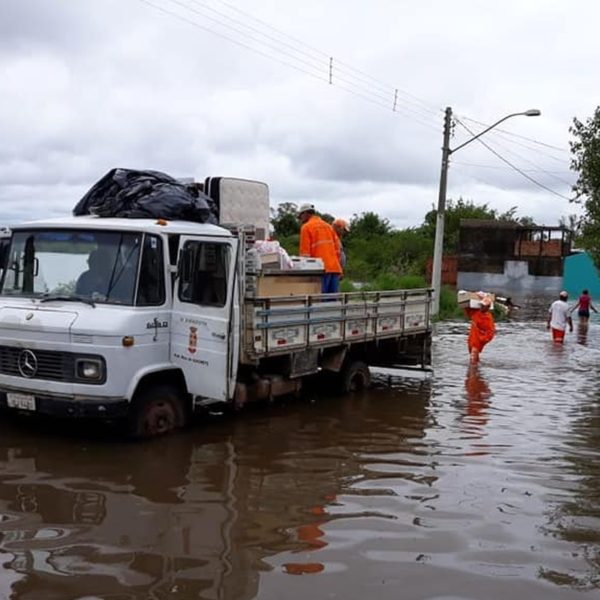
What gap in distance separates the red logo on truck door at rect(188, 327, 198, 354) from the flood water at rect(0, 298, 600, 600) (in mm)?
908

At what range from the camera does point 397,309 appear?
38.5 ft

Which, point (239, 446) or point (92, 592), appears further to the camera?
point (239, 446)

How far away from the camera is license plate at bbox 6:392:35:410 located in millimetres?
7227

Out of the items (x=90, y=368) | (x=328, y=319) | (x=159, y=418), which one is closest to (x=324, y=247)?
(x=328, y=319)

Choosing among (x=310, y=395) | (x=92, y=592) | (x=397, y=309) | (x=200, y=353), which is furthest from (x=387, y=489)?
(x=397, y=309)

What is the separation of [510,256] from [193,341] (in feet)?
162

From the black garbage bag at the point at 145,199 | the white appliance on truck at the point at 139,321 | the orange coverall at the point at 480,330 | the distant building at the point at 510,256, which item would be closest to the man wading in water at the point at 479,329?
the orange coverall at the point at 480,330

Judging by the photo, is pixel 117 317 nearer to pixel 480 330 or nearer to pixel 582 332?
pixel 480 330

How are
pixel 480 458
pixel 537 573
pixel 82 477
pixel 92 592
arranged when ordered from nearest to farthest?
1. pixel 92 592
2. pixel 537 573
3. pixel 82 477
4. pixel 480 458

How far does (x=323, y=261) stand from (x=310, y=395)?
187 centimetres

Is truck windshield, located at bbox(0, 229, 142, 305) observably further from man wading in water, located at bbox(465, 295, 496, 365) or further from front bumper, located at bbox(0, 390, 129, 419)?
man wading in water, located at bbox(465, 295, 496, 365)

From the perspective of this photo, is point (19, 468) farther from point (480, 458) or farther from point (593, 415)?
point (593, 415)

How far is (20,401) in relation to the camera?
7293 mm

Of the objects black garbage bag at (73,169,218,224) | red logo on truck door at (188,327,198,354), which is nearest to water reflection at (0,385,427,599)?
red logo on truck door at (188,327,198,354)
